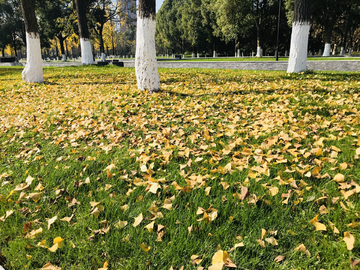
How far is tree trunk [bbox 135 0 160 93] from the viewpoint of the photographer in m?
6.58

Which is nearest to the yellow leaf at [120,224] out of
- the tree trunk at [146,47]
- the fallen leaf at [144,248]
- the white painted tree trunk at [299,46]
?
the fallen leaf at [144,248]

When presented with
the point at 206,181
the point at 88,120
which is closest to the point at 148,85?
the point at 88,120

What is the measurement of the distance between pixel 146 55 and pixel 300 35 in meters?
6.08

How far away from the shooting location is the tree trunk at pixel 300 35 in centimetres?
884

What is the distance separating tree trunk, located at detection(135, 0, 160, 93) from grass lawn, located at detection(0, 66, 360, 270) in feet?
8.09

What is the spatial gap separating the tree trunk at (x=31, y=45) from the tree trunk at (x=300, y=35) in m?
10.3

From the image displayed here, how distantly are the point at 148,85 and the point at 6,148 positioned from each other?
393 centimetres

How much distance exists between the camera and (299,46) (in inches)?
358

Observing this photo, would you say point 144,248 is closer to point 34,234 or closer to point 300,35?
point 34,234

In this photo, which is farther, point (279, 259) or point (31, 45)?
point (31, 45)

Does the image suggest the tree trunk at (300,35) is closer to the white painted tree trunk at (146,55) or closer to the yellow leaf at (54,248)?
the white painted tree trunk at (146,55)

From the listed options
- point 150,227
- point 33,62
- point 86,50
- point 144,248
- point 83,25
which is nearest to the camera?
point 144,248

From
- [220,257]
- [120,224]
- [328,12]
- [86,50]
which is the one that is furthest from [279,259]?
[328,12]

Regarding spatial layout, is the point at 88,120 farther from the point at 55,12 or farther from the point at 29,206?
the point at 55,12
